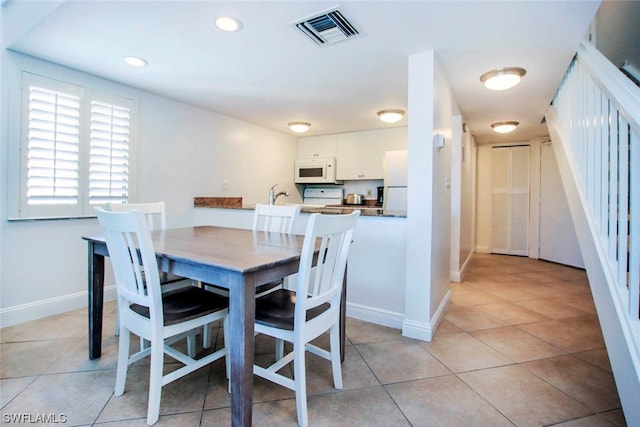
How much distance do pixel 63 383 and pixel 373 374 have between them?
1695 mm

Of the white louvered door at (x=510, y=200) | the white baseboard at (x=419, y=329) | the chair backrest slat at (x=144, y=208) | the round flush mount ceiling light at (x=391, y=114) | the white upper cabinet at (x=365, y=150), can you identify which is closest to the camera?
the chair backrest slat at (x=144, y=208)

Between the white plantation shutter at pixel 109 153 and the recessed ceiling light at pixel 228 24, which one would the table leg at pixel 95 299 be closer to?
the white plantation shutter at pixel 109 153

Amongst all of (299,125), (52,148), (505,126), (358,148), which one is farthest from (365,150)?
(52,148)

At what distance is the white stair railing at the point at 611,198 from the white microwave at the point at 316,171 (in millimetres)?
3169

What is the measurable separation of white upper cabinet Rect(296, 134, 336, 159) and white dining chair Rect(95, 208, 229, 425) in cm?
379

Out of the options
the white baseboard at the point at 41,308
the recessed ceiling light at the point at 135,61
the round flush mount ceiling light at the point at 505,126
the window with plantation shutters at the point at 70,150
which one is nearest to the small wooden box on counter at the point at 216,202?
the window with plantation shutters at the point at 70,150

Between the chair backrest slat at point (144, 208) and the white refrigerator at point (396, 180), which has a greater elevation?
the white refrigerator at point (396, 180)

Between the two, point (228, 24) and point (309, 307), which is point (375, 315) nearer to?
point (309, 307)

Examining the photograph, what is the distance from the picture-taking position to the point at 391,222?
2.43 meters

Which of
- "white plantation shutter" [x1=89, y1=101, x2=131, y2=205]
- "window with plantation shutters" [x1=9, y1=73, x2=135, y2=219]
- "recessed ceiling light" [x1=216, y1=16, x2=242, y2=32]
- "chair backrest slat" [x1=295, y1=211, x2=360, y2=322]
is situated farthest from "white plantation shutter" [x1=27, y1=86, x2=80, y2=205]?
"chair backrest slat" [x1=295, y1=211, x2=360, y2=322]

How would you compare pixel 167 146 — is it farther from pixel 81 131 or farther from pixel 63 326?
pixel 63 326

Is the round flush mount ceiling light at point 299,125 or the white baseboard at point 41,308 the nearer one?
the white baseboard at point 41,308

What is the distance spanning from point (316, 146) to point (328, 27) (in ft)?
10.8

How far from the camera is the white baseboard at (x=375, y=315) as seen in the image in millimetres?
2445
